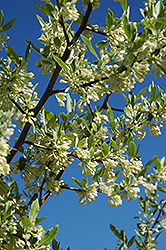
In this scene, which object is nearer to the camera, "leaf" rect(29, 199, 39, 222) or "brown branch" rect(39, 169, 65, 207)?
"leaf" rect(29, 199, 39, 222)

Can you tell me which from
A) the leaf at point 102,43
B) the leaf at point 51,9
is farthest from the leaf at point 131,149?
the leaf at point 51,9

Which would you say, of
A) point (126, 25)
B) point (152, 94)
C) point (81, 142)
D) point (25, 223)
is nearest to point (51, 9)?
point (126, 25)

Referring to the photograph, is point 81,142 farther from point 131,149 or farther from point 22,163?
point 22,163

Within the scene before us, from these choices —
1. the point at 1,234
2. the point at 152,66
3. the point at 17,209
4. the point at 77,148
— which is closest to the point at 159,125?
the point at 77,148

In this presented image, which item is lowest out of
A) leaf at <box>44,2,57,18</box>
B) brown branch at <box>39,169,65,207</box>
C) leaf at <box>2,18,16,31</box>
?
brown branch at <box>39,169,65,207</box>

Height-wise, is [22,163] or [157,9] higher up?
[157,9]

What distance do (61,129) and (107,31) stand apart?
0.71m

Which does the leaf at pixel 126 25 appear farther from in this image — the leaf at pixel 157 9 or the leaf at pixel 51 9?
the leaf at pixel 51 9

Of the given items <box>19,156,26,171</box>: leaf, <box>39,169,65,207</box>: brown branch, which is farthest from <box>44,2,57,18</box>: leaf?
<box>39,169,65,207</box>: brown branch

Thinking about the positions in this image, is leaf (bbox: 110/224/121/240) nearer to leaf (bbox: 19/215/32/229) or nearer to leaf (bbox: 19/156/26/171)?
leaf (bbox: 19/215/32/229)

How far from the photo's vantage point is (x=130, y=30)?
1.30m

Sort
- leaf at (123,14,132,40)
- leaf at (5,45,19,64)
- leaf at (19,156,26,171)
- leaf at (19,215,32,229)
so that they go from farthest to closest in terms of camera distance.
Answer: leaf at (19,156,26,171) → leaf at (5,45,19,64) → leaf at (19,215,32,229) → leaf at (123,14,132,40)

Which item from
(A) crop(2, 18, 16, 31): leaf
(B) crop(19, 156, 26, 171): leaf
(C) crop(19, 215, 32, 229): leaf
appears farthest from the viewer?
(B) crop(19, 156, 26, 171): leaf

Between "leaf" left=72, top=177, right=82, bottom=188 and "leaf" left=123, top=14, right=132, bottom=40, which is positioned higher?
"leaf" left=123, top=14, right=132, bottom=40
